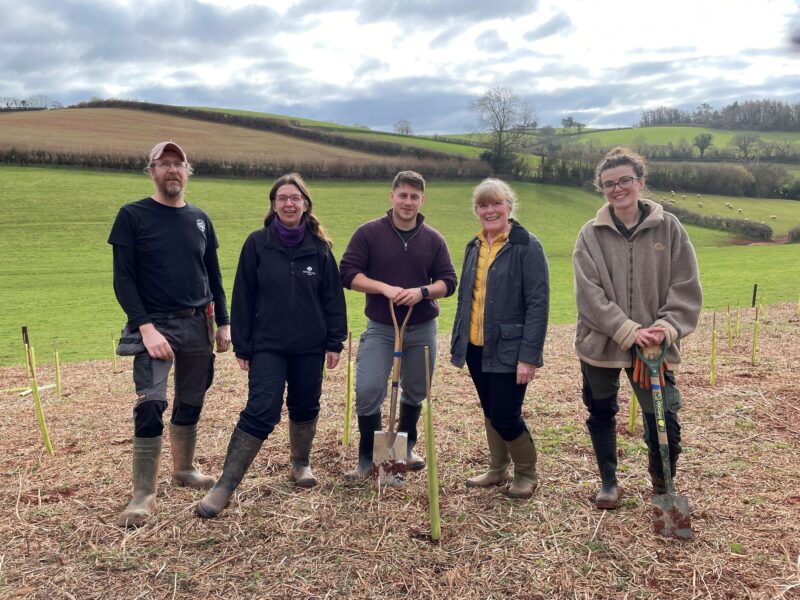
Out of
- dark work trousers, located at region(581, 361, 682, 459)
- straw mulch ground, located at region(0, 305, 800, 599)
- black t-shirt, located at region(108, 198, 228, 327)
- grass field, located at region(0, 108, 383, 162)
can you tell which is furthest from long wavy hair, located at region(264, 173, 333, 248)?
grass field, located at region(0, 108, 383, 162)

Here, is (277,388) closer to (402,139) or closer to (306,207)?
(306,207)

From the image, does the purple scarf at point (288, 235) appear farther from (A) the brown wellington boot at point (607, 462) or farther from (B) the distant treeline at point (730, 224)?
(B) the distant treeline at point (730, 224)

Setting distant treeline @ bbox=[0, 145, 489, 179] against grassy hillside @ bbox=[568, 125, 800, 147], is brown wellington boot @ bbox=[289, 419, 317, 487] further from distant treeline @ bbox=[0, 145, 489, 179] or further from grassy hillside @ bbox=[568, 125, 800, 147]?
grassy hillside @ bbox=[568, 125, 800, 147]

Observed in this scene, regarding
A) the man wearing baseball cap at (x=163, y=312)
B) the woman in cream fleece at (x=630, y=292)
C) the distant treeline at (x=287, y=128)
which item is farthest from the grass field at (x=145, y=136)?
the woman in cream fleece at (x=630, y=292)

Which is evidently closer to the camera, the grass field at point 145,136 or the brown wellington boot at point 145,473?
the brown wellington boot at point 145,473

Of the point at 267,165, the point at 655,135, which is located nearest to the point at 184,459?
the point at 267,165

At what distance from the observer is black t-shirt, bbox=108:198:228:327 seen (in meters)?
4.00

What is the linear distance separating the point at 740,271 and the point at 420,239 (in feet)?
94.3

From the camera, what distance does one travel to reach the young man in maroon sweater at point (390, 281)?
4457 millimetres

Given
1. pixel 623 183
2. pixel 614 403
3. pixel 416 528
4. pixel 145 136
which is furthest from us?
pixel 145 136

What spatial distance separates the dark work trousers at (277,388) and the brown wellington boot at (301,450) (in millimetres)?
55

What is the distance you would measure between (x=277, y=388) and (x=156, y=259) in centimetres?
125

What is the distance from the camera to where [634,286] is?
12.5 ft

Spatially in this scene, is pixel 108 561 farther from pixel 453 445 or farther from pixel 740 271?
pixel 740 271
